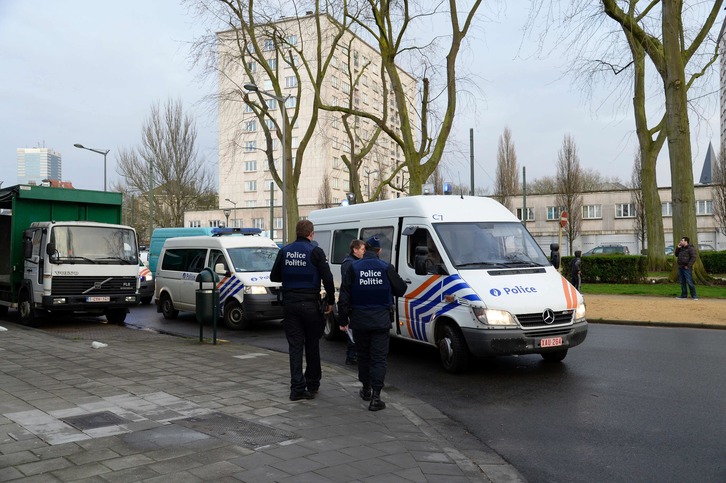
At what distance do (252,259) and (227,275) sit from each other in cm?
69

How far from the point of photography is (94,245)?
14469 mm

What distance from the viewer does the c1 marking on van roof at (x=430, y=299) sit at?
8453 mm

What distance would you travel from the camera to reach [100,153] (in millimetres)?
38219

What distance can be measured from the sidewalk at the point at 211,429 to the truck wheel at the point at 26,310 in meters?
5.96

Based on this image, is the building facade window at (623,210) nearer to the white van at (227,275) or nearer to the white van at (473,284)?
the white van at (227,275)

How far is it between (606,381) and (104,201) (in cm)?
1241

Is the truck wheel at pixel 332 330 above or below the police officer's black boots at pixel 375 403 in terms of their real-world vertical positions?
above

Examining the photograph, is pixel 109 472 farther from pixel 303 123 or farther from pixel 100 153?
pixel 303 123

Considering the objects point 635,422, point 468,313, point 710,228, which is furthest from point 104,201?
point 710,228

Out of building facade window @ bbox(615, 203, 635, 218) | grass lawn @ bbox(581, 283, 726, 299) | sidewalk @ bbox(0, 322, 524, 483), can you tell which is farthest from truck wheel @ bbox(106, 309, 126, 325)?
building facade window @ bbox(615, 203, 635, 218)

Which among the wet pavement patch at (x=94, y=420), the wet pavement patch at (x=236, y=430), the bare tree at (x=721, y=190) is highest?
the bare tree at (x=721, y=190)

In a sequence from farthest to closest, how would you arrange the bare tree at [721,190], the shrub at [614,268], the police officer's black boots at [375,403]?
the bare tree at [721,190]
the shrub at [614,268]
the police officer's black boots at [375,403]

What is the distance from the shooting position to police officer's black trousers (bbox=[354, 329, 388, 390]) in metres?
6.58

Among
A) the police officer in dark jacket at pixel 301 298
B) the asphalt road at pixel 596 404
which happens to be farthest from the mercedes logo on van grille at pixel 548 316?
the police officer in dark jacket at pixel 301 298
